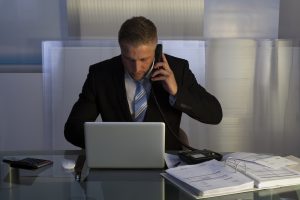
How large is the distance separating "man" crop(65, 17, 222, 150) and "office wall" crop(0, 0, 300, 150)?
1.16 m

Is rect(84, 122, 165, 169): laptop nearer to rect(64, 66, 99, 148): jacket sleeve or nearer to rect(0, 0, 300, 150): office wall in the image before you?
rect(64, 66, 99, 148): jacket sleeve

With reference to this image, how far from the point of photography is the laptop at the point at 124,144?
1.47m

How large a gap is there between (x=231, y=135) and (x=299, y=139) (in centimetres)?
59

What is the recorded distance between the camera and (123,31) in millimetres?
2020

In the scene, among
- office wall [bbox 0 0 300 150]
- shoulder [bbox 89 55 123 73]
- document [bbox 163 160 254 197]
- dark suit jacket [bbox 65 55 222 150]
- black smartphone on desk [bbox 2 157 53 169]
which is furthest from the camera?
office wall [bbox 0 0 300 150]

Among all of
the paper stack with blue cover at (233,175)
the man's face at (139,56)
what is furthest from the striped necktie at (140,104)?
the paper stack with blue cover at (233,175)

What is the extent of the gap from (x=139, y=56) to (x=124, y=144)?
0.61m

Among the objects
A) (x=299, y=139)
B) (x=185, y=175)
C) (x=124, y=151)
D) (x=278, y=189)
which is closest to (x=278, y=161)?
(x=278, y=189)

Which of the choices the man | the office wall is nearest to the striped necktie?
the man

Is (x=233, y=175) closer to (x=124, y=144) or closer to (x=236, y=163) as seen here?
(x=236, y=163)

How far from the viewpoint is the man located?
6.44 feet

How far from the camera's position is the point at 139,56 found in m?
1.96

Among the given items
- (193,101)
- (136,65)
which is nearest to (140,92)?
(136,65)

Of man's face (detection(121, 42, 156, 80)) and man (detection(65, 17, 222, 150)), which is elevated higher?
man's face (detection(121, 42, 156, 80))
